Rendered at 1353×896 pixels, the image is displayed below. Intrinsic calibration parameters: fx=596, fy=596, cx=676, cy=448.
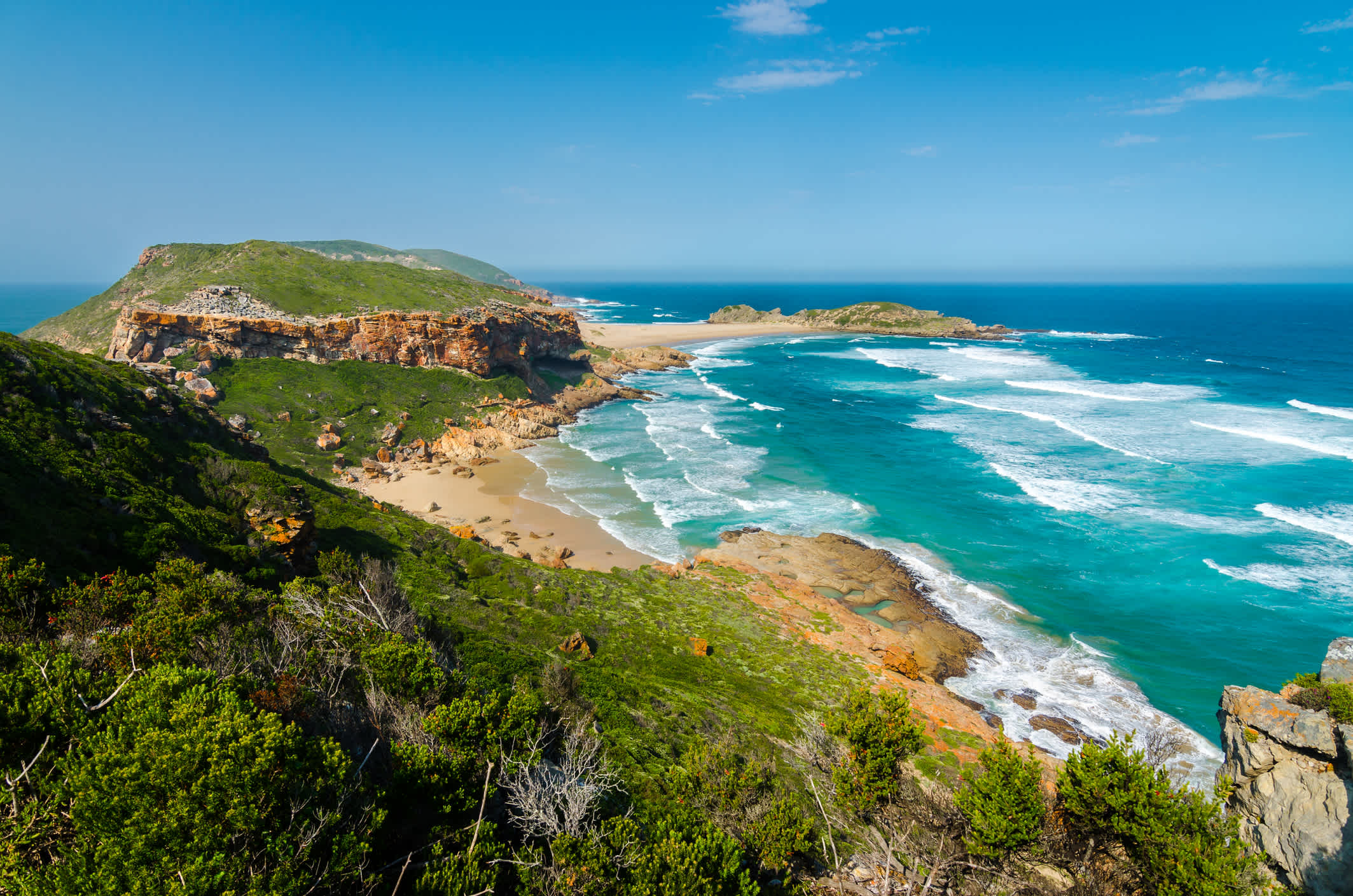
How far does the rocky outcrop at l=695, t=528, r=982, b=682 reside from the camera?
24000mm

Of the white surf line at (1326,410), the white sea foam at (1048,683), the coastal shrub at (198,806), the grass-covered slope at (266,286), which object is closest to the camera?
the coastal shrub at (198,806)

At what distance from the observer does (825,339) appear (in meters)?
124

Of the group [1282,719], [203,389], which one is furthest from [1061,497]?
[203,389]

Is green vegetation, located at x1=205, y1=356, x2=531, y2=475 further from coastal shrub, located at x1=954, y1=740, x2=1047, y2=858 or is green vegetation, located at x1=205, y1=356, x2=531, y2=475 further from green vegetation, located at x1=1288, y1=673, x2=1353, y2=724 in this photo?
green vegetation, located at x1=1288, y1=673, x2=1353, y2=724

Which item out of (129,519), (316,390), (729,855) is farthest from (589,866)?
(316,390)

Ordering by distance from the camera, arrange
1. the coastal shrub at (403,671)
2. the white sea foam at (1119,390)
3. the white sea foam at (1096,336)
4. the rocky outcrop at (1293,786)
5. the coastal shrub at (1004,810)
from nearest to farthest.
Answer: the coastal shrub at (1004,810)
the rocky outcrop at (1293,786)
the coastal shrub at (403,671)
the white sea foam at (1119,390)
the white sea foam at (1096,336)

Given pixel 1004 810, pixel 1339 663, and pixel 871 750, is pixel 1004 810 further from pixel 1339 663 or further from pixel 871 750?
pixel 1339 663

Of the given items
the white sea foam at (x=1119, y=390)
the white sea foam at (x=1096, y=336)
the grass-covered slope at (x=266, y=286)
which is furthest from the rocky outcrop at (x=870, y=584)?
the white sea foam at (x=1096, y=336)

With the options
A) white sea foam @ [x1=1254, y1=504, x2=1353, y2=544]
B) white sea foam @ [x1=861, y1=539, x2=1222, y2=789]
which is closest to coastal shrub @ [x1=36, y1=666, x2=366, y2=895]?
white sea foam @ [x1=861, y1=539, x2=1222, y2=789]

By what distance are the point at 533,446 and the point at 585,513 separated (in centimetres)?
1523

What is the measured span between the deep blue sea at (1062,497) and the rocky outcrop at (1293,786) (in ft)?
25.7

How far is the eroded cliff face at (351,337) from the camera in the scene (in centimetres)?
4678

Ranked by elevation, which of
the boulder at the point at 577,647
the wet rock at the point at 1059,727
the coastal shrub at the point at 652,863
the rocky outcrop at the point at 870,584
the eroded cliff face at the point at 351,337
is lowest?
the wet rock at the point at 1059,727

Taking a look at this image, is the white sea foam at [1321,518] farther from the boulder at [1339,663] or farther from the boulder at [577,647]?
the boulder at [577,647]
